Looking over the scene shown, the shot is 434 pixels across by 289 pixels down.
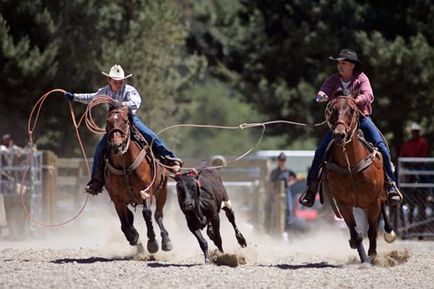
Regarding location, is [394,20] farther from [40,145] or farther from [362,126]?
[362,126]

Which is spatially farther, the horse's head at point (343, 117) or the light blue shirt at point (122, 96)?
the light blue shirt at point (122, 96)

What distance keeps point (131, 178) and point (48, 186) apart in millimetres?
7837

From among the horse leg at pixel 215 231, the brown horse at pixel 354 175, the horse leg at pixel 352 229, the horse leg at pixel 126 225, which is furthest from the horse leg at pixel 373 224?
the horse leg at pixel 126 225

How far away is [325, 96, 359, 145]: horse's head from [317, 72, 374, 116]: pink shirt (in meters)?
0.32

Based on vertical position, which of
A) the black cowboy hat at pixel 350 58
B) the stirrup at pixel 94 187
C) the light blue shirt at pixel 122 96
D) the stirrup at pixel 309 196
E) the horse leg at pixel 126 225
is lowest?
the horse leg at pixel 126 225

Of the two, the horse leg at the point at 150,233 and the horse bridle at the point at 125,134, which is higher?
the horse bridle at the point at 125,134

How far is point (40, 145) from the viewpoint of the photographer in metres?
24.8

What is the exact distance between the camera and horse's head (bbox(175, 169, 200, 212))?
12648mm

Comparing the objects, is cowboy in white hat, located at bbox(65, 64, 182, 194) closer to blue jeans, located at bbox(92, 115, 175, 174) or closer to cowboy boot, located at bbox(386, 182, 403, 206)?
blue jeans, located at bbox(92, 115, 175, 174)

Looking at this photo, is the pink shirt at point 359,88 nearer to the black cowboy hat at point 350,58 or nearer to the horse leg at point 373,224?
the black cowboy hat at point 350,58

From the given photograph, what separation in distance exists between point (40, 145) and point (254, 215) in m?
6.25

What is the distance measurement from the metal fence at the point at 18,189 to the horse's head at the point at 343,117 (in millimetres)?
8550

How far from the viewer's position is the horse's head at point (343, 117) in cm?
1166

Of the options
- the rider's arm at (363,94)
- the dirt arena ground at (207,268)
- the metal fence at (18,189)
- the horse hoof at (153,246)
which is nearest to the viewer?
the dirt arena ground at (207,268)
